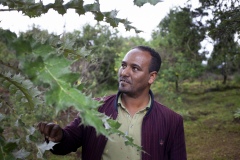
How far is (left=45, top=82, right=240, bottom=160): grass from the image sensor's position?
496 centimetres

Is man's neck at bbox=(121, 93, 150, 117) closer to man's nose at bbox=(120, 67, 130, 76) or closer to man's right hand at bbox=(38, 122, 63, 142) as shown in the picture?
man's nose at bbox=(120, 67, 130, 76)

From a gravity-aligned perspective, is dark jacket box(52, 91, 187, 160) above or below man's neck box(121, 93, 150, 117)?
below

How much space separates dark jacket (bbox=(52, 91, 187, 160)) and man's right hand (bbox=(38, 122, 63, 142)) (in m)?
0.25

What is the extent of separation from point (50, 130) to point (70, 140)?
36 centimetres

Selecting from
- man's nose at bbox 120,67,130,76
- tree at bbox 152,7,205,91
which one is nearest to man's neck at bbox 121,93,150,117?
man's nose at bbox 120,67,130,76

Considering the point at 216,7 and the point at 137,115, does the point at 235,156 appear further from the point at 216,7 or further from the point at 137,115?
the point at 137,115

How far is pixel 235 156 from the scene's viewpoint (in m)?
4.71

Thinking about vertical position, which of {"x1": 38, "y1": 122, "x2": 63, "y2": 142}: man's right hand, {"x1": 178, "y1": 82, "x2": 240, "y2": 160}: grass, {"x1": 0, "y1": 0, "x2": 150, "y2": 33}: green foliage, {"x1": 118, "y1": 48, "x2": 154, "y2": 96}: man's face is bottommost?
{"x1": 178, "y1": 82, "x2": 240, "y2": 160}: grass

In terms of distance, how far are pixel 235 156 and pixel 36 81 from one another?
4.85m

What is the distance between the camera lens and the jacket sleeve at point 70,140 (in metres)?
1.50

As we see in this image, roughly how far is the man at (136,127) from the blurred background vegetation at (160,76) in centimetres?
23

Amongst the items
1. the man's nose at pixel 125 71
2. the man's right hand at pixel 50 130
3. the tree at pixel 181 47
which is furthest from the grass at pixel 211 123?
the man's right hand at pixel 50 130

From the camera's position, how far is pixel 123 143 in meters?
1.59

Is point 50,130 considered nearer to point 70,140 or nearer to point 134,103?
point 70,140
